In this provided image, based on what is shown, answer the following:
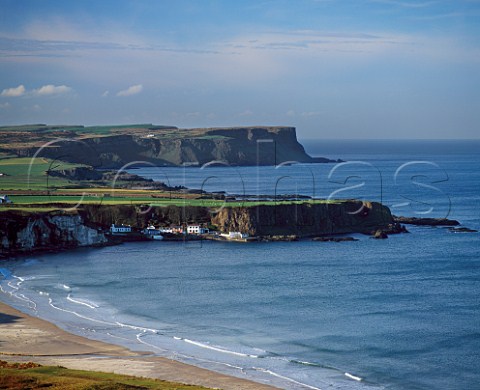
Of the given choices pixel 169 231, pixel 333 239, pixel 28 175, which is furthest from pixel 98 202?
pixel 28 175

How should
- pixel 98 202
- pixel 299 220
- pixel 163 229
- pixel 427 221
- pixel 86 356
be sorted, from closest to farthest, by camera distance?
1. pixel 86 356
2. pixel 163 229
3. pixel 299 220
4. pixel 98 202
5. pixel 427 221

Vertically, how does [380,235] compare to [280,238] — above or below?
above

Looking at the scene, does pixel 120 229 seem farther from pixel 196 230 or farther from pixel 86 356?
pixel 86 356

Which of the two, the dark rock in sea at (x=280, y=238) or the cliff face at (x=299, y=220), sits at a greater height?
the cliff face at (x=299, y=220)

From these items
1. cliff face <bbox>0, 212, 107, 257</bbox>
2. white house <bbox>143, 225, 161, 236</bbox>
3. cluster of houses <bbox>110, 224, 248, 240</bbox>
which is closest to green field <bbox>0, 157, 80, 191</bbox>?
cluster of houses <bbox>110, 224, 248, 240</bbox>

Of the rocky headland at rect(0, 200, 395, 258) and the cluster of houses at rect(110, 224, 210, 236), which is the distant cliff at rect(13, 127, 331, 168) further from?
the cluster of houses at rect(110, 224, 210, 236)

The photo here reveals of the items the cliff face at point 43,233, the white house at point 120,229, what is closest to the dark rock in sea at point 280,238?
the white house at point 120,229

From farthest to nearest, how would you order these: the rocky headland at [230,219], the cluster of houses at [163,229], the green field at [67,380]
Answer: the cluster of houses at [163,229] < the rocky headland at [230,219] < the green field at [67,380]

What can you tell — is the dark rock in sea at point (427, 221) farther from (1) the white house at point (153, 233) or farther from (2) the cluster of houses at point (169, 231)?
(1) the white house at point (153, 233)
